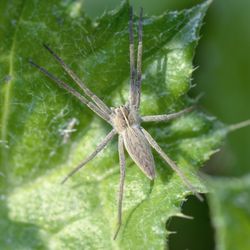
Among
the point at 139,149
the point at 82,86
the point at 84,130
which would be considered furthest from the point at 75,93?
the point at 139,149

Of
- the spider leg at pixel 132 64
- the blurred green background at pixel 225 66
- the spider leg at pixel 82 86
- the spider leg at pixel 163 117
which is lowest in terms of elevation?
the spider leg at pixel 163 117

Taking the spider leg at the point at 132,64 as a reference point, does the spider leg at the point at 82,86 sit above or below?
below

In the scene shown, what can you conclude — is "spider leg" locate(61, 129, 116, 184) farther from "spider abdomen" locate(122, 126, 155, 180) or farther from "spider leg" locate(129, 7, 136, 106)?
"spider leg" locate(129, 7, 136, 106)

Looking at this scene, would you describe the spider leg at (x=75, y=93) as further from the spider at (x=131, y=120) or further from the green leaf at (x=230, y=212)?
the green leaf at (x=230, y=212)

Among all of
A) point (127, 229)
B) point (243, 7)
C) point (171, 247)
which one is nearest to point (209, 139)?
point (127, 229)

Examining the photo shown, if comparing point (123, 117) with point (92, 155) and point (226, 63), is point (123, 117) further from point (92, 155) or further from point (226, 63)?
point (226, 63)

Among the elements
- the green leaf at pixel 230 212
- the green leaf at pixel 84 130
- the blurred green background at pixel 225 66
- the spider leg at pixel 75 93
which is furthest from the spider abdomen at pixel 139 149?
the blurred green background at pixel 225 66
